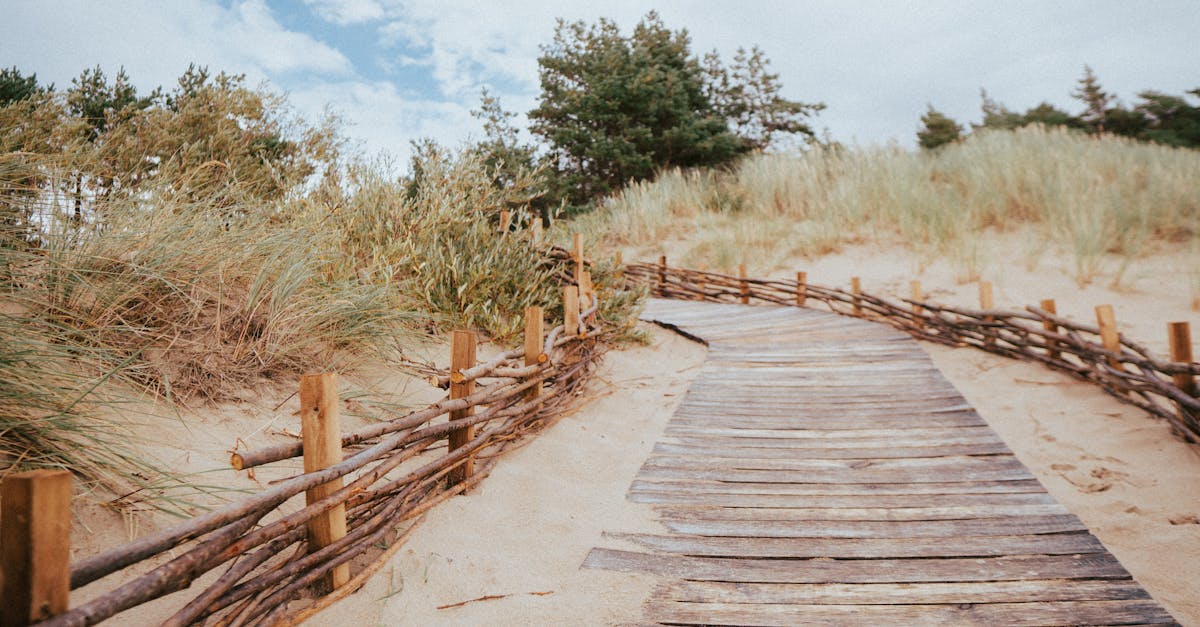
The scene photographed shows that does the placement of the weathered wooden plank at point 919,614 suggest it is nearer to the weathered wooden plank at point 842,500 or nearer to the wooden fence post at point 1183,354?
the weathered wooden plank at point 842,500

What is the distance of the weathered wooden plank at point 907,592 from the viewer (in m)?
1.75

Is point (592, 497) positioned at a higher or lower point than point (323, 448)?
lower

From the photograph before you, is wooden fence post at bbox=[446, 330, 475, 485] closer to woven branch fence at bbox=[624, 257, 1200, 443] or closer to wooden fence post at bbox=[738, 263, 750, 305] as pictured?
woven branch fence at bbox=[624, 257, 1200, 443]

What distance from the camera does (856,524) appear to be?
2.26 metres

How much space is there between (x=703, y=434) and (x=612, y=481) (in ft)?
2.57

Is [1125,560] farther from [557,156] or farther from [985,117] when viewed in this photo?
[985,117]

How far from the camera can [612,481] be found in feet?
9.14

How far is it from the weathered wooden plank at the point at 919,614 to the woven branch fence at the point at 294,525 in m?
0.98

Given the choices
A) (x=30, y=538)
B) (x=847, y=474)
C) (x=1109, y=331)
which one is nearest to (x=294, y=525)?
(x=30, y=538)

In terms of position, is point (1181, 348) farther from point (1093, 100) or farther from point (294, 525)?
point (1093, 100)

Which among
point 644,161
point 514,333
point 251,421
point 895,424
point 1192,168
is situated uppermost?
point 644,161

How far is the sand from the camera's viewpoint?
5.57ft

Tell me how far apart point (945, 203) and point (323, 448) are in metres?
9.59

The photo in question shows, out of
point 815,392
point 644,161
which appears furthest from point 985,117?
point 815,392
